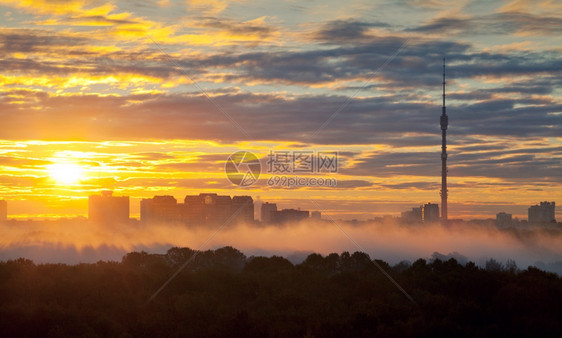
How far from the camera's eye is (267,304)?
92750 mm

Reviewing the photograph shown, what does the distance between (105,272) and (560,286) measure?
197 ft

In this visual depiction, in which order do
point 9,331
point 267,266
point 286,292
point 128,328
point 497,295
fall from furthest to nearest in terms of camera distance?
1. point 267,266
2. point 286,292
3. point 497,295
4. point 128,328
5. point 9,331

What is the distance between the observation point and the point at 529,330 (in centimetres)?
7744

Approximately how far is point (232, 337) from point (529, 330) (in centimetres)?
3087

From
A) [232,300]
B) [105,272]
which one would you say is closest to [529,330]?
[232,300]

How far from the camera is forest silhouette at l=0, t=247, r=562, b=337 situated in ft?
250

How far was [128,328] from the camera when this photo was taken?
3083 inches

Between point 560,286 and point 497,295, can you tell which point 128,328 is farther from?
point 560,286

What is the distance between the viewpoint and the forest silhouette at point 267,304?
250 ft

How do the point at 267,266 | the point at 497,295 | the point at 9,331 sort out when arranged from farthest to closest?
1. the point at 267,266
2. the point at 497,295
3. the point at 9,331

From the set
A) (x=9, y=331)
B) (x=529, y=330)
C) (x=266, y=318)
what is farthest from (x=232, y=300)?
(x=529, y=330)

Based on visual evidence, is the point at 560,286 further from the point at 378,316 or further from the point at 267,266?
the point at 267,266

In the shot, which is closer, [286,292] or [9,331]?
[9,331]

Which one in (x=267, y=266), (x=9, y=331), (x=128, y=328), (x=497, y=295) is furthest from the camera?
(x=267, y=266)
